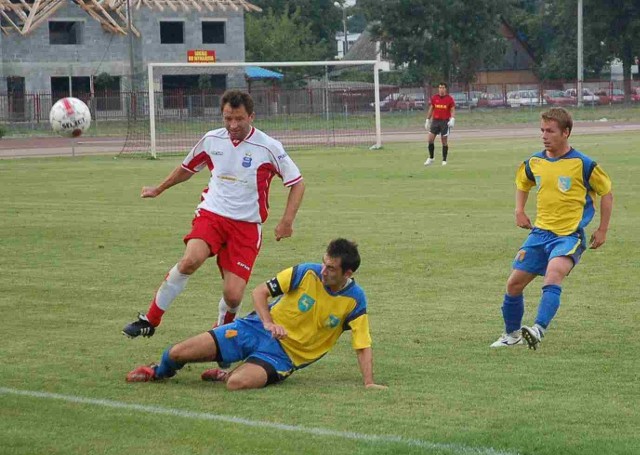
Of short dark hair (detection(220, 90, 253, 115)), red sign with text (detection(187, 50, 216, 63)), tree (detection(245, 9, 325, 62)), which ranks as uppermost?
tree (detection(245, 9, 325, 62))

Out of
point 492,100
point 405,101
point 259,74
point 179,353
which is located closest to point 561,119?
point 179,353

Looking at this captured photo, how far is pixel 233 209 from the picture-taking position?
853cm

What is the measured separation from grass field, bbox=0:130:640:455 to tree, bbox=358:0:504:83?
59635 mm

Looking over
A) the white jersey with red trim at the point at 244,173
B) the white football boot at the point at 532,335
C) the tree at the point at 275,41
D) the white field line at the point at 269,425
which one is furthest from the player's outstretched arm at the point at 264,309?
the tree at the point at 275,41

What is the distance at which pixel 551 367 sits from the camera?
7984mm

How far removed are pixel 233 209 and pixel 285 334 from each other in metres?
1.47

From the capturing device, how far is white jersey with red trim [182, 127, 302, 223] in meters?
8.55

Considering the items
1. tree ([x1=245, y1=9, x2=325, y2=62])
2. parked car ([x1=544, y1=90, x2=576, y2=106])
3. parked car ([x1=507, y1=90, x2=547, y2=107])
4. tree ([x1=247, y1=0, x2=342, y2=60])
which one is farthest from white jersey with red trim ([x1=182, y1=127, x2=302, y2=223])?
tree ([x1=247, y1=0, x2=342, y2=60])

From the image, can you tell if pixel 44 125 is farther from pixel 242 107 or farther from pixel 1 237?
pixel 242 107

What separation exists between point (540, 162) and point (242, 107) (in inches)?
86.8

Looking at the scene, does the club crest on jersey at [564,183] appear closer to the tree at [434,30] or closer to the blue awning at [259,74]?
the blue awning at [259,74]

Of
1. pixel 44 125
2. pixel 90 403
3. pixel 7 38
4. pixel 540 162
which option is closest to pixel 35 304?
pixel 90 403

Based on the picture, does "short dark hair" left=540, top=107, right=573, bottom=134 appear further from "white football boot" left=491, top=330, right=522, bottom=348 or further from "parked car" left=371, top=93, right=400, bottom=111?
"parked car" left=371, top=93, right=400, bottom=111

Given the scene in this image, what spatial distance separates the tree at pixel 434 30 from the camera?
255ft
